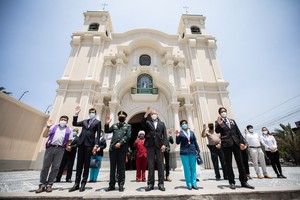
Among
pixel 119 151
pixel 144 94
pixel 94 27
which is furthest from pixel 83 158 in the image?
pixel 94 27

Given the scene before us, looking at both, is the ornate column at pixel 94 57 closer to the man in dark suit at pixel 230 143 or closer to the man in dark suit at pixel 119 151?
the man in dark suit at pixel 119 151

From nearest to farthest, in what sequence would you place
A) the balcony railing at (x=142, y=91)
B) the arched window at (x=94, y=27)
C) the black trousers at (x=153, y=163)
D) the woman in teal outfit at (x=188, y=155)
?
the black trousers at (x=153, y=163)
the woman in teal outfit at (x=188, y=155)
the balcony railing at (x=142, y=91)
the arched window at (x=94, y=27)

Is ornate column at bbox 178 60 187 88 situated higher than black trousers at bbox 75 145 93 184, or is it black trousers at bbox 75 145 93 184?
ornate column at bbox 178 60 187 88

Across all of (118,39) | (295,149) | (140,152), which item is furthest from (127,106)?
(295,149)

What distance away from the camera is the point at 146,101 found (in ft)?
36.1

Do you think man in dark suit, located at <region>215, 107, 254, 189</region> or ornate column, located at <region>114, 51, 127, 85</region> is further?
ornate column, located at <region>114, 51, 127, 85</region>

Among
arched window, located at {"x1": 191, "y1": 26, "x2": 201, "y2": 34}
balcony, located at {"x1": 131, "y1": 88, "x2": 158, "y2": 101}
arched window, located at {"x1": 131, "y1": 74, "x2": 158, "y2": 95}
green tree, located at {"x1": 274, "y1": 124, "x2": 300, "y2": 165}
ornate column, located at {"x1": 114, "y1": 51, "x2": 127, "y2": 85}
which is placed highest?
arched window, located at {"x1": 191, "y1": 26, "x2": 201, "y2": 34}

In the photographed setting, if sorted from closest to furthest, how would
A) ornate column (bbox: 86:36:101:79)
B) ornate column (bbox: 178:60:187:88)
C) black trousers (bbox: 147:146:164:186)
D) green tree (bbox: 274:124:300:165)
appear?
black trousers (bbox: 147:146:164:186) → ornate column (bbox: 178:60:187:88) → ornate column (bbox: 86:36:101:79) → green tree (bbox: 274:124:300:165)

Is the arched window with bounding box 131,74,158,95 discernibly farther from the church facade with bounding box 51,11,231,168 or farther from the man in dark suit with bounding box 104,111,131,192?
the man in dark suit with bounding box 104,111,131,192

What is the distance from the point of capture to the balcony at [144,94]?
10.6 meters

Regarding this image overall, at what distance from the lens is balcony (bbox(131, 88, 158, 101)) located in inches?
417

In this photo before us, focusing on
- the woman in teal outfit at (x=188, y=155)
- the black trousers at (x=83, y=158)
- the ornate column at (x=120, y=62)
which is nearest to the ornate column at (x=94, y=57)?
the ornate column at (x=120, y=62)

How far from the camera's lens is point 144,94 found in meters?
10.6

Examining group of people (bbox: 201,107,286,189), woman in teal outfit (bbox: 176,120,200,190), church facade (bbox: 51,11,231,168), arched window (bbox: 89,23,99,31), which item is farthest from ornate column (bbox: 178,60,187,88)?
arched window (bbox: 89,23,99,31)
